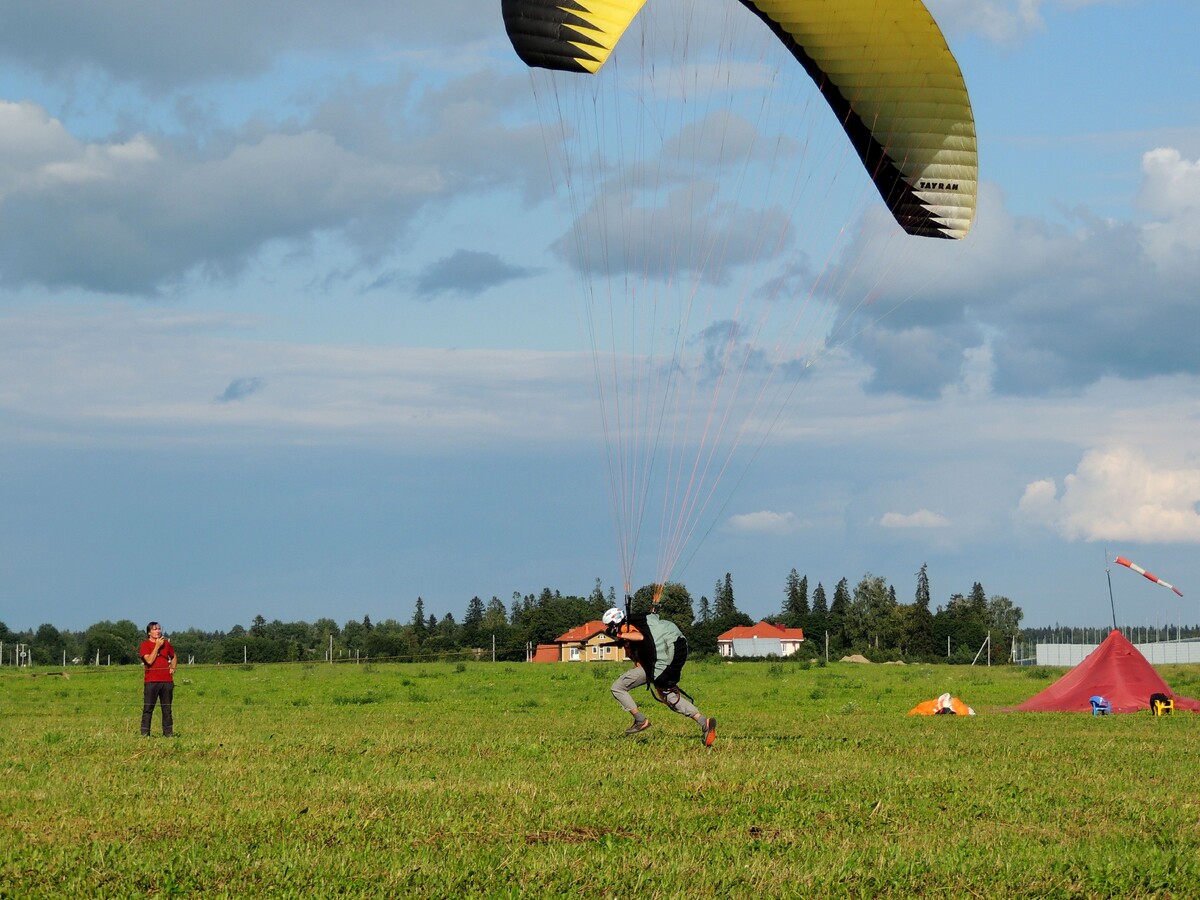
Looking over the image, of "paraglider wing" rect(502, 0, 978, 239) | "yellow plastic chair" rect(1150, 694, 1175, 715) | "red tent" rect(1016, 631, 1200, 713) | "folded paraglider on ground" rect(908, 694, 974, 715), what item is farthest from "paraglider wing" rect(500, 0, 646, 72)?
"yellow plastic chair" rect(1150, 694, 1175, 715)

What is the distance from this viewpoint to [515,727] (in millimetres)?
18828

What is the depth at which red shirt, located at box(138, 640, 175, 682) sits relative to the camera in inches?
683

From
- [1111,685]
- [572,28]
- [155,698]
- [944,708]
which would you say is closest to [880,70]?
[572,28]

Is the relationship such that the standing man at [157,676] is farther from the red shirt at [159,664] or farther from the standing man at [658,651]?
the standing man at [658,651]

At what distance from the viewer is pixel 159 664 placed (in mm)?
17422

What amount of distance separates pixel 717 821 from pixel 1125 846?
111 inches

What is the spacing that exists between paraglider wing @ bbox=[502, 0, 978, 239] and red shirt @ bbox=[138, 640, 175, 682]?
31.3ft

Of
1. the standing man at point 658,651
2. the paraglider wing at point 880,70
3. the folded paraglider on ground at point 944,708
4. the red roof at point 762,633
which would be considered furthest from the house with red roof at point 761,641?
the standing man at point 658,651

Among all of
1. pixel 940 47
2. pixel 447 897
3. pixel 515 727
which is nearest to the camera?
pixel 447 897

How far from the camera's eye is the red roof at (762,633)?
147 meters

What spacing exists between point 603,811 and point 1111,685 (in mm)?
16977

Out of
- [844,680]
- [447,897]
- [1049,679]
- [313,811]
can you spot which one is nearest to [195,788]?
[313,811]

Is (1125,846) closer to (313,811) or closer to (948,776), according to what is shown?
(948,776)

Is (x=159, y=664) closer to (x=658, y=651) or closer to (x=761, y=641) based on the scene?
(x=658, y=651)
